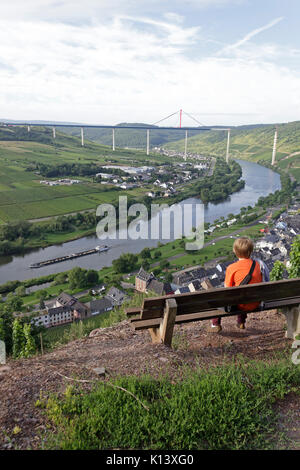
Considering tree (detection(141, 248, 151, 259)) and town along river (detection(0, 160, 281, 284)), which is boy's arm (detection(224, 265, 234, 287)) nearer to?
town along river (detection(0, 160, 281, 284))

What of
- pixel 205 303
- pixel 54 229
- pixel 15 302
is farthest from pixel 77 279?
pixel 205 303

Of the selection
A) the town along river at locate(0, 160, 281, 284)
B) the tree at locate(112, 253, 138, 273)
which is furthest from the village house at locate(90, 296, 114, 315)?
the town along river at locate(0, 160, 281, 284)

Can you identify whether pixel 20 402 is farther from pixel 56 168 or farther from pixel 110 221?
pixel 56 168

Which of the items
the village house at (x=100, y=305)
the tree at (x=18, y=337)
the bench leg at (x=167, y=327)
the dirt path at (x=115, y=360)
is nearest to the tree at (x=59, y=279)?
the village house at (x=100, y=305)

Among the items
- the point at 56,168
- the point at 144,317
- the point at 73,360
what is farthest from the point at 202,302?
the point at 56,168

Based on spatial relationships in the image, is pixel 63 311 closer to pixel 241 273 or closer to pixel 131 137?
pixel 241 273

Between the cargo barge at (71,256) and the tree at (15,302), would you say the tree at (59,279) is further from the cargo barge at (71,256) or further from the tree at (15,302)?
the cargo barge at (71,256)
